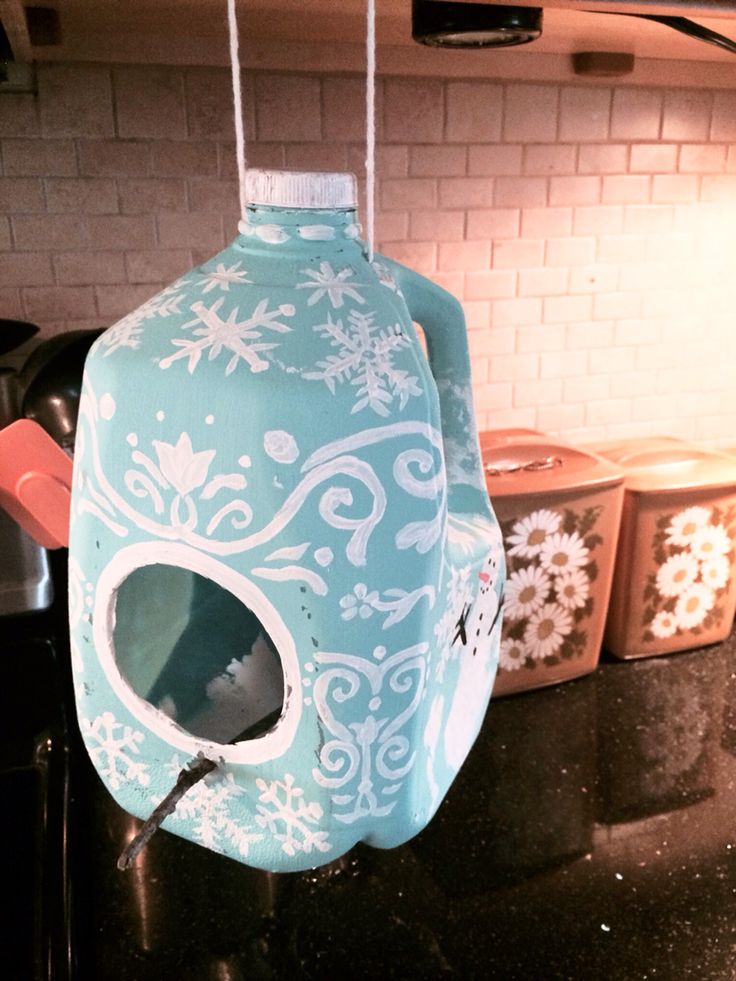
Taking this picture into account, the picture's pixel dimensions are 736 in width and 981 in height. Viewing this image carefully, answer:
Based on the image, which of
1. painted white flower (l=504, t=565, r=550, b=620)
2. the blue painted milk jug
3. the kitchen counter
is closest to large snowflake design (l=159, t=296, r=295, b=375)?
the blue painted milk jug

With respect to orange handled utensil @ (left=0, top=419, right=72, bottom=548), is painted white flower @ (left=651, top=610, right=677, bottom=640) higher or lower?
lower

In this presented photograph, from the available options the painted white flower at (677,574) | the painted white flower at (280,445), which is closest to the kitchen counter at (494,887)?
the painted white flower at (677,574)

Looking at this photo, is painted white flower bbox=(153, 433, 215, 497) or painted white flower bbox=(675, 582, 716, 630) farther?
painted white flower bbox=(675, 582, 716, 630)

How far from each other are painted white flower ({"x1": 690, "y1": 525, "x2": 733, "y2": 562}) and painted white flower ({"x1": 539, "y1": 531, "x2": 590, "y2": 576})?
160 mm

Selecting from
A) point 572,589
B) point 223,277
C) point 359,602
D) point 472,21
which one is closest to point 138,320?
point 223,277

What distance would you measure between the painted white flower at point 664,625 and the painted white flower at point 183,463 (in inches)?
37.0

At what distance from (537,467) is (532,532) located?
87mm

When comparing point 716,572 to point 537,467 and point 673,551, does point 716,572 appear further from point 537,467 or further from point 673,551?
point 537,467

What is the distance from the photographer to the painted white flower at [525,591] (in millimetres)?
1087

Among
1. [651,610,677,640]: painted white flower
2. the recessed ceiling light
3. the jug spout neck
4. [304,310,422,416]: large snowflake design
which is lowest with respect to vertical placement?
[651,610,677,640]: painted white flower

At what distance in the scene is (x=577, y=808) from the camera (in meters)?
0.98

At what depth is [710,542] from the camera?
117 centimetres

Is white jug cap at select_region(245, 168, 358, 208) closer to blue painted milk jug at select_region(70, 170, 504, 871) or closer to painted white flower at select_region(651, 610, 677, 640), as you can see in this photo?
blue painted milk jug at select_region(70, 170, 504, 871)

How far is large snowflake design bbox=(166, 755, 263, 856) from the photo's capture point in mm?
492
